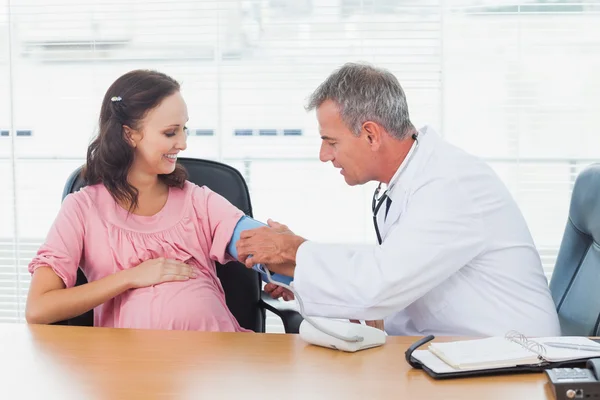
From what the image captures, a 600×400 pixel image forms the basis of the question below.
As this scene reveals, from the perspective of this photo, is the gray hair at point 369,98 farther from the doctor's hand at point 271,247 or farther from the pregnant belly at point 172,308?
the pregnant belly at point 172,308

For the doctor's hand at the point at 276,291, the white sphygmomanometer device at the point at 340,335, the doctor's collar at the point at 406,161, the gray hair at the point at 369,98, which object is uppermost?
the gray hair at the point at 369,98

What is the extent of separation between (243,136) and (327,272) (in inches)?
63.0

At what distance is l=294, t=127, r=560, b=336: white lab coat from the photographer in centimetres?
164

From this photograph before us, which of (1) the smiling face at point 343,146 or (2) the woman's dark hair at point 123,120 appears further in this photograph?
Result: (2) the woman's dark hair at point 123,120

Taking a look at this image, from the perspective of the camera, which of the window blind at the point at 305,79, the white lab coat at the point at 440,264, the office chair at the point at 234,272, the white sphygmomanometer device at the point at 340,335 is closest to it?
the white sphygmomanometer device at the point at 340,335

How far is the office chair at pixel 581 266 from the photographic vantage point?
1881mm

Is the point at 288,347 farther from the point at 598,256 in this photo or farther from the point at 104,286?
the point at 598,256

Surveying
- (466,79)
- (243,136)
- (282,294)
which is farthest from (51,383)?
(466,79)

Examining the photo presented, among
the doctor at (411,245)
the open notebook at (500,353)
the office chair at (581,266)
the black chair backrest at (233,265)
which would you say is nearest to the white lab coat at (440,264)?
the doctor at (411,245)

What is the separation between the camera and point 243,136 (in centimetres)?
318

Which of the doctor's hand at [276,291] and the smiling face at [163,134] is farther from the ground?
the smiling face at [163,134]

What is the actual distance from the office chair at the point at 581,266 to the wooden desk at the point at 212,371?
59 cm

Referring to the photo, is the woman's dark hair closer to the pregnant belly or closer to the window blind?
the pregnant belly

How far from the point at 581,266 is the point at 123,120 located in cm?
128
